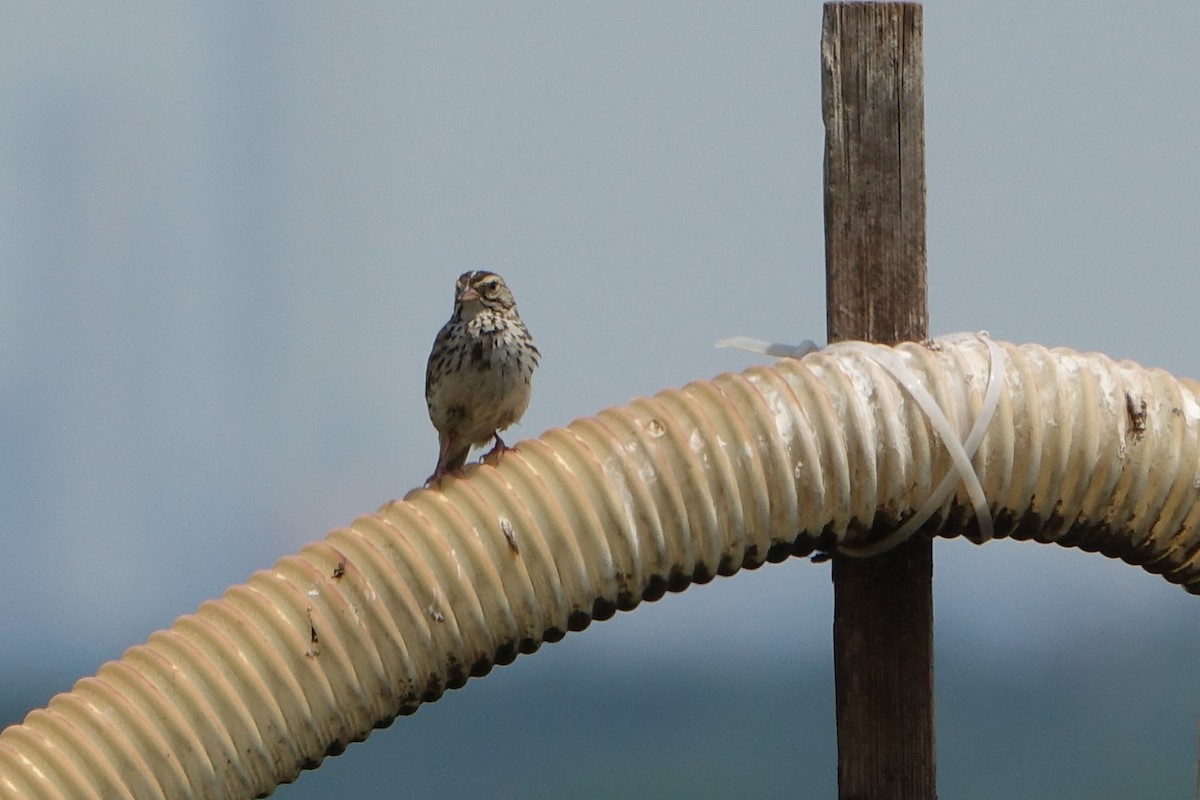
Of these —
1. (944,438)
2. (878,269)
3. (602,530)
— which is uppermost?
(878,269)

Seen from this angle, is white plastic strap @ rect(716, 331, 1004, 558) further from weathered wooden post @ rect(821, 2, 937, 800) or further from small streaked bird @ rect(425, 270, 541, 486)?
Answer: small streaked bird @ rect(425, 270, 541, 486)

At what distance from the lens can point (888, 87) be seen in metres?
4.70

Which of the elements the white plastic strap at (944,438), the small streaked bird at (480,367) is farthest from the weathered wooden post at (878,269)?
the small streaked bird at (480,367)

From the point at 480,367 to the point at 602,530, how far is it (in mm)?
2625

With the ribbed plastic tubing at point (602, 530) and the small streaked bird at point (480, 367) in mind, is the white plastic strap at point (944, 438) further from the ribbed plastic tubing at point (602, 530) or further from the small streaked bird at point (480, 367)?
the small streaked bird at point (480, 367)

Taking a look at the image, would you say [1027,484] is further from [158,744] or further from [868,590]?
[158,744]

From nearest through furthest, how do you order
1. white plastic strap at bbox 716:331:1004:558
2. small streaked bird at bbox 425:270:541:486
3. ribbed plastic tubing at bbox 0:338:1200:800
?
ribbed plastic tubing at bbox 0:338:1200:800, white plastic strap at bbox 716:331:1004:558, small streaked bird at bbox 425:270:541:486

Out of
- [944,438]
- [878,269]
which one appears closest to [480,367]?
[878,269]

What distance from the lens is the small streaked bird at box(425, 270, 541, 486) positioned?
6.95 meters

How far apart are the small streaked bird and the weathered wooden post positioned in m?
2.41

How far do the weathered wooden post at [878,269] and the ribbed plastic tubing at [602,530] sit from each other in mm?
151

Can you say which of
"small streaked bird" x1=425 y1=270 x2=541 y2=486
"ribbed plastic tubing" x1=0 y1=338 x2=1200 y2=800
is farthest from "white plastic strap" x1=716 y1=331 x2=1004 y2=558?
"small streaked bird" x1=425 y1=270 x2=541 y2=486

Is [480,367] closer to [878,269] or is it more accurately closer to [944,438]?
[878,269]

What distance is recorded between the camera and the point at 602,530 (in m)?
4.39
